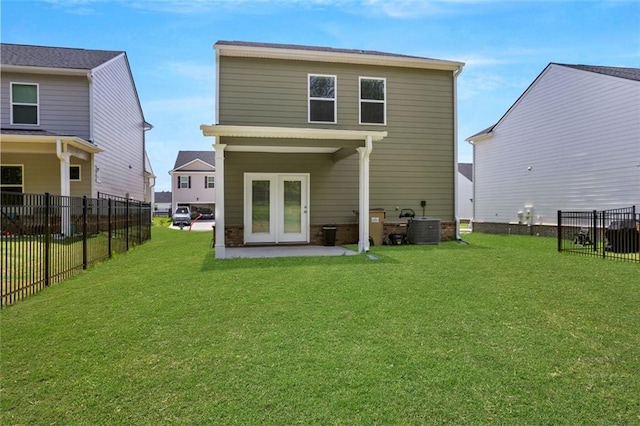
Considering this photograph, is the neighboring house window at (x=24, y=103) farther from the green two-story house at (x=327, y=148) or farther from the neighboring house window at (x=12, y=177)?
the green two-story house at (x=327, y=148)

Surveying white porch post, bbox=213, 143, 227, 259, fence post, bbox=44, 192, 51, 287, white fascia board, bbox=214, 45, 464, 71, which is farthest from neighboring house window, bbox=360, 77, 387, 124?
fence post, bbox=44, 192, 51, 287

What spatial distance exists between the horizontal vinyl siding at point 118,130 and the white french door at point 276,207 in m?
7.75

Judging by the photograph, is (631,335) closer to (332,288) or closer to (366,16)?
(332,288)

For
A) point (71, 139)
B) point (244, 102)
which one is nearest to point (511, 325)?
point (244, 102)

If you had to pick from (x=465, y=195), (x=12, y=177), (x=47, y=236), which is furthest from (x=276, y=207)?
(x=465, y=195)

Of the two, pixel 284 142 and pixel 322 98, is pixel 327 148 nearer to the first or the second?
pixel 284 142

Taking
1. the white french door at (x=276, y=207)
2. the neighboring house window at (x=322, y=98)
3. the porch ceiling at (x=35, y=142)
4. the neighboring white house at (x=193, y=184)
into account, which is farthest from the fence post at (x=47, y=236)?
the neighboring white house at (x=193, y=184)

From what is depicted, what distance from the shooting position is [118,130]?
17.9 meters

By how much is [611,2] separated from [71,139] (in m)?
15.8

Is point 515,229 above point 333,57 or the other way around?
the other way around

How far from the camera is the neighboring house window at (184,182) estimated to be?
3990cm

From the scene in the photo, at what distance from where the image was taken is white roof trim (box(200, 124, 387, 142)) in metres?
8.91

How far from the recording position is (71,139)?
1209 centimetres

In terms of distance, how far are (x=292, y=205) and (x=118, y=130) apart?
10978 mm
